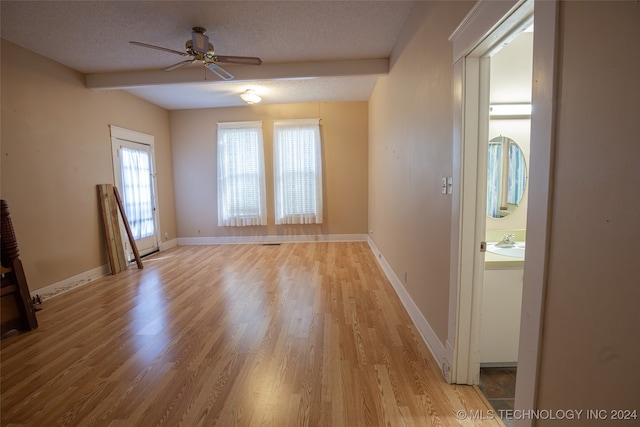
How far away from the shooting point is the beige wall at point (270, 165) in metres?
5.70

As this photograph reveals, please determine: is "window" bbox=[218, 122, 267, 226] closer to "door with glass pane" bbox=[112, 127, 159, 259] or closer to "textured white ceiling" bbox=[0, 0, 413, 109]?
"door with glass pane" bbox=[112, 127, 159, 259]

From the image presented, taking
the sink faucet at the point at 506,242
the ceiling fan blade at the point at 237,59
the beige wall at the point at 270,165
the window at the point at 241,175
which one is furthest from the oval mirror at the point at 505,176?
the window at the point at 241,175

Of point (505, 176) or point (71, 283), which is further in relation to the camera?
point (71, 283)

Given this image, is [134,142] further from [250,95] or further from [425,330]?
[425,330]

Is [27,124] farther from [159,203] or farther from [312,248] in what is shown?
[312,248]

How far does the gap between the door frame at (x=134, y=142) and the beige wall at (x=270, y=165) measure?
2.24ft

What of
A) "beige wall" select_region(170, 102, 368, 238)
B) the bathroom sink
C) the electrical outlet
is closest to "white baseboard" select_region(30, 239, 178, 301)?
"beige wall" select_region(170, 102, 368, 238)

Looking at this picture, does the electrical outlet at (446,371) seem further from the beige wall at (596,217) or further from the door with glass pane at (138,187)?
the door with glass pane at (138,187)

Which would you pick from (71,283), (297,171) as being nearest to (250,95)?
(297,171)

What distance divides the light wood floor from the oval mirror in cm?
131

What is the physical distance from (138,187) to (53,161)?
155 cm

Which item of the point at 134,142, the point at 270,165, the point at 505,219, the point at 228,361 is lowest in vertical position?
the point at 228,361

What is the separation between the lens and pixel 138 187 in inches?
192

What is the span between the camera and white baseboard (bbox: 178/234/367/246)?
5945mm
